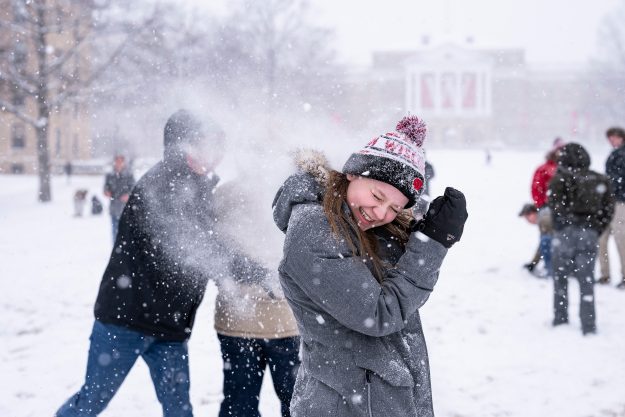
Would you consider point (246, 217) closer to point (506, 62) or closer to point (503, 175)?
point (503, 175)

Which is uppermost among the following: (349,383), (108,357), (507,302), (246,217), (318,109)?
(318,109)

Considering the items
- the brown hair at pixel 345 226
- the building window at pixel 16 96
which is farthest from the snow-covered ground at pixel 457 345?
the building window at pixel 16 96

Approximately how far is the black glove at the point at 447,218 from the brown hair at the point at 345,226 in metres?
0.18

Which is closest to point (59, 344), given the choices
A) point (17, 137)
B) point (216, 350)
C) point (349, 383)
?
point (216, 350)

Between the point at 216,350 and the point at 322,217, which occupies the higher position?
the point at 322,217

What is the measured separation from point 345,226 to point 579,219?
4.23m

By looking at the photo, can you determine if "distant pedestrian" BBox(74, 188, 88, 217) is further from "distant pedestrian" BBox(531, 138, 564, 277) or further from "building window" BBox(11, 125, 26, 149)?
"building window" BBox(11, 125, 26, 149)

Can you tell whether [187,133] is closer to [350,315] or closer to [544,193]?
Answer: [350,315]

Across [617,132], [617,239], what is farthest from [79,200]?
[617,132]

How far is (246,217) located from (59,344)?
125 inches

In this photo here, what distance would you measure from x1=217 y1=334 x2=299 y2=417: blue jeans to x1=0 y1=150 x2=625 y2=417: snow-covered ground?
3.32 ft

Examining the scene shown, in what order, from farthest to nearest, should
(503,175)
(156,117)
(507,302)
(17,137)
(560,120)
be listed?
(560,120) < (17,137) < (503,175) < (156,117) < (507,302)

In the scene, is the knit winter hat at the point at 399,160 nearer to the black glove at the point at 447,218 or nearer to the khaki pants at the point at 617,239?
the black glove at the point at 447,218

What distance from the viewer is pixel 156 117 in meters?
7.31
